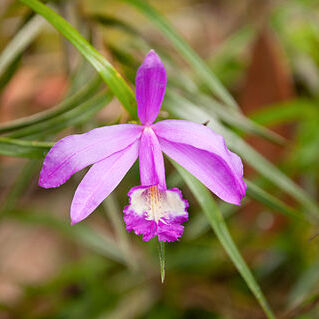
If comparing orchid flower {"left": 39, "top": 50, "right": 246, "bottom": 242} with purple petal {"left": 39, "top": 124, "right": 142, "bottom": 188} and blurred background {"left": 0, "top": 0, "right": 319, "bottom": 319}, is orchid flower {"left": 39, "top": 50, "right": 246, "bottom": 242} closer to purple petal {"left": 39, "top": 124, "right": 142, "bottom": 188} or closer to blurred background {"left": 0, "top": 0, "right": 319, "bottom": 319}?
purple petal {"left": 39, "top": 124, "right": 142, "bottom": 188}

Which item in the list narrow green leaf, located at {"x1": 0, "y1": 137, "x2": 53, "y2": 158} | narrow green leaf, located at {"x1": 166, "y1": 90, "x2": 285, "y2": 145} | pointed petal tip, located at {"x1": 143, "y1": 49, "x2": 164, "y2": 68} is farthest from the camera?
narrow green leaf, located at {"x1": 166, "y1": 90, "x2": 285, "y2": 145}

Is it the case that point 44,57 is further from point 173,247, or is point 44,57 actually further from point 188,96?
point 188,96

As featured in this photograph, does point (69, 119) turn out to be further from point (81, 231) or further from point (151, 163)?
point (81, 231)

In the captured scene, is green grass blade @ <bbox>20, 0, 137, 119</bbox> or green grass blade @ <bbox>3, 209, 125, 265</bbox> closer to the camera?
green grass blade @ <bbox>20, 0, 137, 119</bbox>

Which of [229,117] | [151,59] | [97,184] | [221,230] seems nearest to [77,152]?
[97,184]

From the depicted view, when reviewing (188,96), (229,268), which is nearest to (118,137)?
(188,96)

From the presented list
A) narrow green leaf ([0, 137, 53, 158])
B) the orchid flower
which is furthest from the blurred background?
the orchid flower

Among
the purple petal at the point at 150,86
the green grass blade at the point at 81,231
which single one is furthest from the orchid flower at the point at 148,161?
the green grass blade at the point at 81,231
